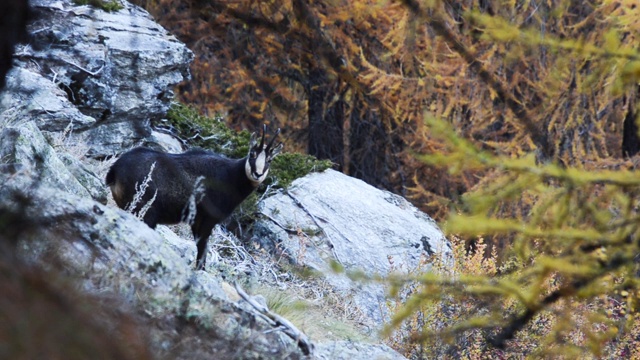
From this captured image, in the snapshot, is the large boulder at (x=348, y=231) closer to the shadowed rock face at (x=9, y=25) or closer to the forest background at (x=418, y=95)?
the forest background at (x=418, y=95)

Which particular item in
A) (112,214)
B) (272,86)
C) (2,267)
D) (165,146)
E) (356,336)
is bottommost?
(272,86)

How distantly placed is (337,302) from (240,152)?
3.21 m

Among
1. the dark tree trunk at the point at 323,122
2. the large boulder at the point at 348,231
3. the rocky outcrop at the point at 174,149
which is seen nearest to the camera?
the rocky outcrop at the point at 174,149

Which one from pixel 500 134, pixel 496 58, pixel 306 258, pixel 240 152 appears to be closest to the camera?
pixel 306 258

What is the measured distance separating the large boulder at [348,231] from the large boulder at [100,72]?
1.87m

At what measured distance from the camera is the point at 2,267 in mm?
2027

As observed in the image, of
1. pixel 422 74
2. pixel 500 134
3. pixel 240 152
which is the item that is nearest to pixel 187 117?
pixel 240 152

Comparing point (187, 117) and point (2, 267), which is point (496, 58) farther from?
point (2, 267)

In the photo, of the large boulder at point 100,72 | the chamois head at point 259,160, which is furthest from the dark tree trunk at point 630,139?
the chamois head at point 259,160

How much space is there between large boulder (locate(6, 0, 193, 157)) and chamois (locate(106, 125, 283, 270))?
58.4 inches

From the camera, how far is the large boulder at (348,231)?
1047 cm

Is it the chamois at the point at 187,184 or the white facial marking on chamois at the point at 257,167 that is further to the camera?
the white facial marking on chamois at the point at 257,167

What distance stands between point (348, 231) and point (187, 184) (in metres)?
3.15

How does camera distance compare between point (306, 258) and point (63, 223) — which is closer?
point (63, 223)
